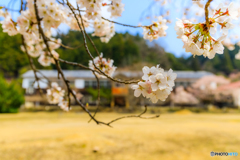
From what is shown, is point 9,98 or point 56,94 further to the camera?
point 9,98

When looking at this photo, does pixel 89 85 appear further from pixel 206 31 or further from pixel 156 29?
pixel 206 31

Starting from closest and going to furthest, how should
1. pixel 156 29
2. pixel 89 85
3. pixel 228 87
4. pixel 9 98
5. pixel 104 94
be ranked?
1. pixel 156 29
2. pixel 9 98
3. pixel 104 94
4. pixel 228 87
5. pixel 89 85

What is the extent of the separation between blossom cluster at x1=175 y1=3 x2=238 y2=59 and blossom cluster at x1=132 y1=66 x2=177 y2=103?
0.12 m

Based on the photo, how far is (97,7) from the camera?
94 cm

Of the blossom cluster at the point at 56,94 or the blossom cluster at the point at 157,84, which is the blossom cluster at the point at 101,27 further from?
the blossom cluster at the point at 157,84

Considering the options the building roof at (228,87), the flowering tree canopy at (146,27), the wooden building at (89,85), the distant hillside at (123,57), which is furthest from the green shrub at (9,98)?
the building roof at (228,87)

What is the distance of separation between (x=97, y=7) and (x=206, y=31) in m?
0.54

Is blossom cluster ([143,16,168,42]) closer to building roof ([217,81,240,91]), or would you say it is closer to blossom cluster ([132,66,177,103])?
blossom cluster ([132,66,177,103])

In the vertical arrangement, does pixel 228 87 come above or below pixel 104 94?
above

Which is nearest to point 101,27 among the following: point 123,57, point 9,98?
point 9,98

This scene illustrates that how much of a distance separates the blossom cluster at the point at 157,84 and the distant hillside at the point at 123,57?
16.9 meters

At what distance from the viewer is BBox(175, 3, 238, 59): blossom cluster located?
0.64 metres

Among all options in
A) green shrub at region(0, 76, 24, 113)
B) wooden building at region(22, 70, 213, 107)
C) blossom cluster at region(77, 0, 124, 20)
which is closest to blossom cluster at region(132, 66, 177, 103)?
blossom cluster at region(77, 0, 124, 20)

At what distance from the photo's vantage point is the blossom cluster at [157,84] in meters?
0.68
